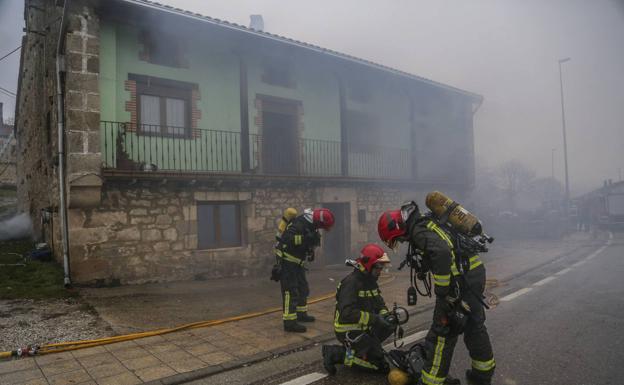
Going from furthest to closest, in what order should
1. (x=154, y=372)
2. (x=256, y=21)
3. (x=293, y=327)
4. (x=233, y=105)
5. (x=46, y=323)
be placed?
(x=256, y=21) → (x=233, y=105) → (x=46, y=323) → (x=293, y=327) → (x=154, y=372)

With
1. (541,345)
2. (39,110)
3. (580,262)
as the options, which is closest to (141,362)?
(541,345)

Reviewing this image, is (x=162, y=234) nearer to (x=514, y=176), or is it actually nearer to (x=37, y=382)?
(x=37, y=382)

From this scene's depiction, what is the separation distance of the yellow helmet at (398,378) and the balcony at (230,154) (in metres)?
6.51

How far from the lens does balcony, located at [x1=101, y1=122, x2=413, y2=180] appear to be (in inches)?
336

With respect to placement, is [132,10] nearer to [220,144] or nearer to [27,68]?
[220,144]

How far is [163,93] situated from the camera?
29.9 ft

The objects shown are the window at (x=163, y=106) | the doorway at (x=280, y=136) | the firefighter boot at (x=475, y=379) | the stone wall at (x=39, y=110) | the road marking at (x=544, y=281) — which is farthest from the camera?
the doorway at (x=280, y=136)

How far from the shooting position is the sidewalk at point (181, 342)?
12.3 feet

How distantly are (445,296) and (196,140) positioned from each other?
7.66 metres

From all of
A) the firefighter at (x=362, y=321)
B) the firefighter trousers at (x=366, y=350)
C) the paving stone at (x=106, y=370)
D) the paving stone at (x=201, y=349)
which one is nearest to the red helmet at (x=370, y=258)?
the firefighter at (x=362, y=321)

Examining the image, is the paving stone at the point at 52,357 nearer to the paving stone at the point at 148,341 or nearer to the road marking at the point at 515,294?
the paving stone at the point at 148,341

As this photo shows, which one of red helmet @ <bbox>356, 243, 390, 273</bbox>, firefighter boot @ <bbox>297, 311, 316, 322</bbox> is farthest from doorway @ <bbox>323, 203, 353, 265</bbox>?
red helmet @ <bbox>356, 243, 390, 273</bbox>

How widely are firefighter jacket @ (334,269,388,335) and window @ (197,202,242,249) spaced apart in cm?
613

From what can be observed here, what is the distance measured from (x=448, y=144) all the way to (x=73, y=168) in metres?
12.9
